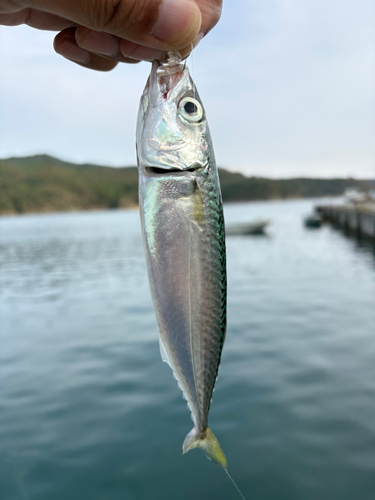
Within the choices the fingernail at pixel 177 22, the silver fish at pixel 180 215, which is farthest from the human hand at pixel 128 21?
the silver fish at pixel 180 215

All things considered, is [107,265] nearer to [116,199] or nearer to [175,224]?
[175,224]

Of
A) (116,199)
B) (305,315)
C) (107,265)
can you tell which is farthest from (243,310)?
(116,199)

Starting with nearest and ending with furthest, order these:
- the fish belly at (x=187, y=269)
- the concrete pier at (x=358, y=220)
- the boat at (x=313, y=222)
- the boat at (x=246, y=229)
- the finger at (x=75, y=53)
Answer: the fish belly at (x=187, y=269) → the finger at (x=75, y=53) → the concrete pier at (x=358, y=220) → the boat at (x=246, y=229) → the boat at (x=313, y=222)

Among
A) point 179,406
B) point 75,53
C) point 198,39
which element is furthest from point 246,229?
point 198,39

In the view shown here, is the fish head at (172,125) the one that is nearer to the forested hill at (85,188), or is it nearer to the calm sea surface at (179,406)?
the calm sea surface at (179,406)

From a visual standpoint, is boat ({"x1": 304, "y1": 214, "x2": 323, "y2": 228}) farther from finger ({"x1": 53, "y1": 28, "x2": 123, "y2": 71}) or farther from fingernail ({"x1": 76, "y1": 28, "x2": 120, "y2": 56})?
fingernail ({"x1": 76, "y1": 28, "x2": 120, "y2": 56})

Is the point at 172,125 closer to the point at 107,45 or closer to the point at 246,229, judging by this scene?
the point at 107,45

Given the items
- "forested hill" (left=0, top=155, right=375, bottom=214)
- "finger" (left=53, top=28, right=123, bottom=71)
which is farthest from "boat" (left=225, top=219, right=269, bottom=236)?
"forested hill" (left=0, top=155, right=375, bottom=214)
